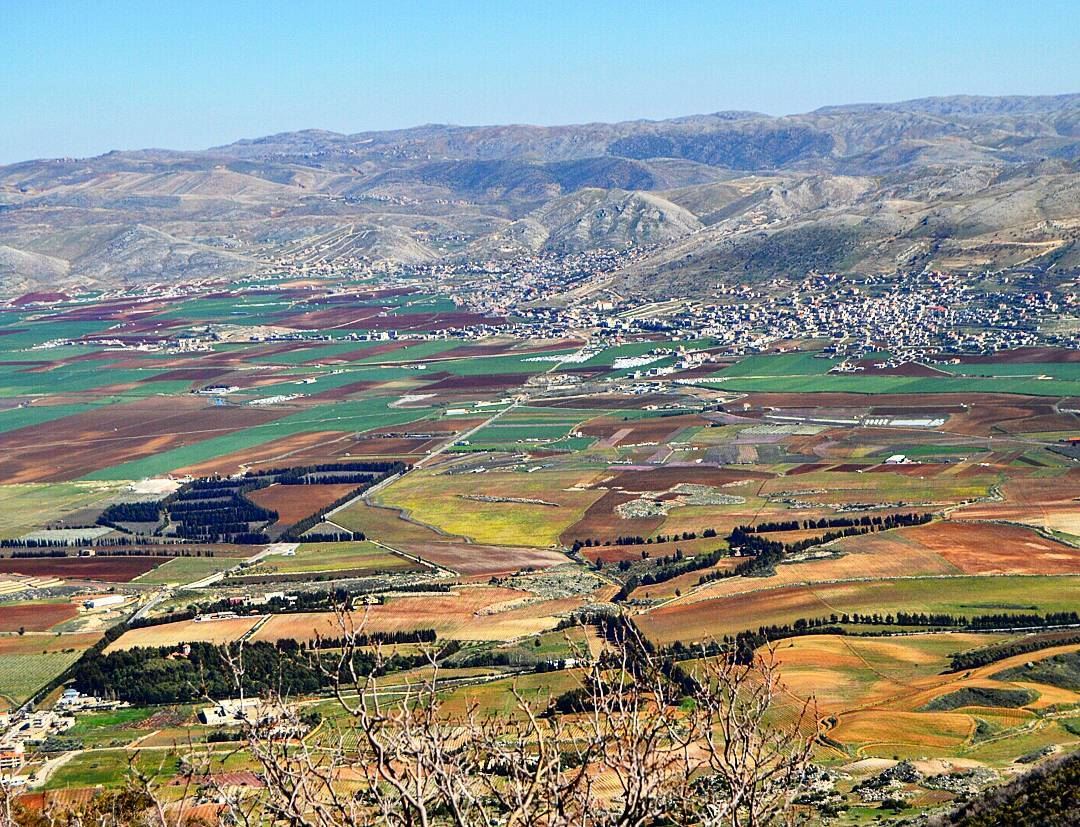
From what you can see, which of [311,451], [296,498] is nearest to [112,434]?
[311,451]

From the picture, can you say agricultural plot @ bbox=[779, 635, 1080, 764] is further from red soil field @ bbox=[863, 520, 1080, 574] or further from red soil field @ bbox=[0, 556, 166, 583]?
red soil field @ bbox=[0, 556, 166, 583]

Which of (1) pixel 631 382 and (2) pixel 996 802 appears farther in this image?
(1) pixel 631 382

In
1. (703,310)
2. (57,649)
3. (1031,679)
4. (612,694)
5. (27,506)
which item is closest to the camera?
(612,694)

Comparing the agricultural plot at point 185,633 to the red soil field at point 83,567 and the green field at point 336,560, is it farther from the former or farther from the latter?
the red soil field at point 83,567

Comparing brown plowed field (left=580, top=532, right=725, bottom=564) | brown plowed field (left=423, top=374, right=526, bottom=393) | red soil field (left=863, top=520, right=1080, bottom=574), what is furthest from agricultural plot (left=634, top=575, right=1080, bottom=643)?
brown plowed field (left=423, top=374, right=526, bottom=393)

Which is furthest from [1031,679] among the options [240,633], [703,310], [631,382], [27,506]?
[703,310]

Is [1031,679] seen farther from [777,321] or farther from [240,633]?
[777,321]
